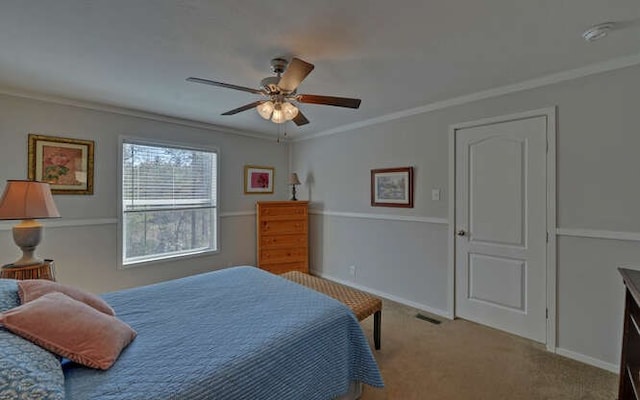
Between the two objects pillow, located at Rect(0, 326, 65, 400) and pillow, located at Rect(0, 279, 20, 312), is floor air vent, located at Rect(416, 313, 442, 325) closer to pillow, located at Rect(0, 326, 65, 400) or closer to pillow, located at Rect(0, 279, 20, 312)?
pillow, located at Rect(0, 326, 65, 400)

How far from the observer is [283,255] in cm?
438

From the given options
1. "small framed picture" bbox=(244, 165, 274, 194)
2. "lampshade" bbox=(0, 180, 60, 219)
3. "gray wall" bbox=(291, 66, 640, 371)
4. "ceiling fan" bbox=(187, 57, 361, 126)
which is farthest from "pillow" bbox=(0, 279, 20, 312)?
"gray wall" bbox=(291, 66, 640, 371)

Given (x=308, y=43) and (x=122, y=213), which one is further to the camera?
(x=122, y=213)

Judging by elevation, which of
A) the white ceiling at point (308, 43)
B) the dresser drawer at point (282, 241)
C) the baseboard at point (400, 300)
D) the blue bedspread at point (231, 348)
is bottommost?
the baseboard at point (400, 300)

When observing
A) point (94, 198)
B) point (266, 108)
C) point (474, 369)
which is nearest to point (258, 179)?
point (94, 198)

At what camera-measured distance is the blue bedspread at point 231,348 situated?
3.67 feet

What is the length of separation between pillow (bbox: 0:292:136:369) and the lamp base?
133cm

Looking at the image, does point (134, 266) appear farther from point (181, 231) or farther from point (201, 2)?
point (201, 2)

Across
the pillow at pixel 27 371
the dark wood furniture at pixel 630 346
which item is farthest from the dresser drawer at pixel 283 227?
the dark wood furniture at pixel 630 346

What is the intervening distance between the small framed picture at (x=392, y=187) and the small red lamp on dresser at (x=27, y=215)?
322cm

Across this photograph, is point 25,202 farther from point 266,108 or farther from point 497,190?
point 497,190

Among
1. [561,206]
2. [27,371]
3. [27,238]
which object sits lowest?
[27,371]

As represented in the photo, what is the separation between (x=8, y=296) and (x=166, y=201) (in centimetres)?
249

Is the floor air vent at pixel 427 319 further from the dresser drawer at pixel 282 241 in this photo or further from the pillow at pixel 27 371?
the pillow at pixel 27 371
